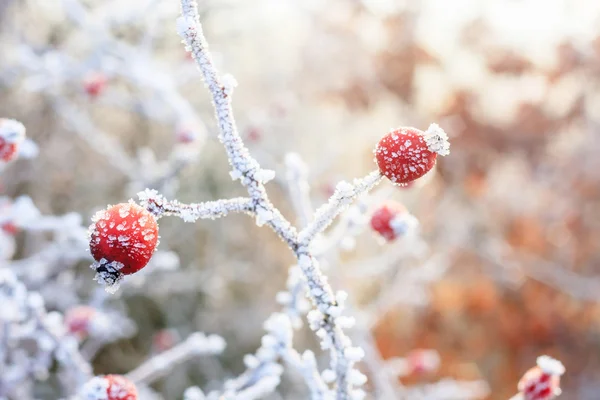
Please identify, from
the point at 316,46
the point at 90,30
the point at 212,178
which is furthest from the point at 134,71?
the point at 316,46

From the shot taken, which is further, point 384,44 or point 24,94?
point 384,44

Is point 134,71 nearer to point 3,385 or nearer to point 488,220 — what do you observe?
point 3,385

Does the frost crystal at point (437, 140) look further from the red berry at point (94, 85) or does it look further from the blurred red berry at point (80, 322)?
the red berry at point (94, 85)

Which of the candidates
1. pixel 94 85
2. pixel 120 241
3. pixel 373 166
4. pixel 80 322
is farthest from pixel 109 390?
pixel 373 166

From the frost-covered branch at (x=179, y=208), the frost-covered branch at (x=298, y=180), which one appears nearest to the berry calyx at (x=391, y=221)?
the frost-covered branch at (x=298, y=180)

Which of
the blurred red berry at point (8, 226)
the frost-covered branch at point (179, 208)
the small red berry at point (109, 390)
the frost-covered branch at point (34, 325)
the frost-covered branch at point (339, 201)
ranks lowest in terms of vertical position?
the small red berry at point (109, 390)

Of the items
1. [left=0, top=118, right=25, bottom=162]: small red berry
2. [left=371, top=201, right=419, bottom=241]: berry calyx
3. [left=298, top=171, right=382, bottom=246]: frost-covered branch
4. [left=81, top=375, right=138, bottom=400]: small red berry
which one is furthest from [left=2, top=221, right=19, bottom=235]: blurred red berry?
[left=298, top=171, right=382, bottom=246]: frost-covered branch

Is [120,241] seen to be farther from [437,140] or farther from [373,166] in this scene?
[373,166]

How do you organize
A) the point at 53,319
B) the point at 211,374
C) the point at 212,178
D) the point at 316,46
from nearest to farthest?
the point at 53,319 → the point at 211,374 → the point at 212,178 → the point at 316,46
